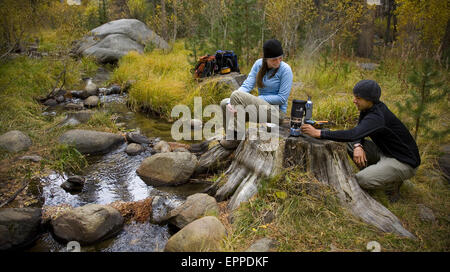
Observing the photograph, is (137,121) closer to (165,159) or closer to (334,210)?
(165,159)

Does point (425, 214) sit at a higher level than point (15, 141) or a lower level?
lower

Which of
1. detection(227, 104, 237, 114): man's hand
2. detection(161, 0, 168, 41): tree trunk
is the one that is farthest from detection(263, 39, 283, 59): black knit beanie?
detection(161, 0, 168, 41): tree trunk

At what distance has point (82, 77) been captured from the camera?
400 inches

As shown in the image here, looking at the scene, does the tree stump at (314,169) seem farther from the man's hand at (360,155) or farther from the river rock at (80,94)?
the river rock at (80,94)

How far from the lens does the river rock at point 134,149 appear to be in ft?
16.5

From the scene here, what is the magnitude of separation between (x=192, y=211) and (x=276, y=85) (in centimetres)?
196

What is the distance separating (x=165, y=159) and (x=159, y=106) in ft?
9.82

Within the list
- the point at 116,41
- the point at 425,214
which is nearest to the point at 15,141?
the point at 425,214

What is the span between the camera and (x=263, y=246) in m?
2.42

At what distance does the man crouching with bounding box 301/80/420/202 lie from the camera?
2.68 m

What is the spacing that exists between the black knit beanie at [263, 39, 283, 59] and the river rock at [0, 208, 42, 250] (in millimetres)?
3146

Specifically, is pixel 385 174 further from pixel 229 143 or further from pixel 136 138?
pixel 136 138

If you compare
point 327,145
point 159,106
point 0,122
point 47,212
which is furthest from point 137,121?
point 327,145

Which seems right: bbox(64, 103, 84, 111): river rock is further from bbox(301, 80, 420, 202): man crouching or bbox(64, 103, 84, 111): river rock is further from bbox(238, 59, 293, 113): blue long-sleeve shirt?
bbox(301, 80, 420, 202): man crouching
